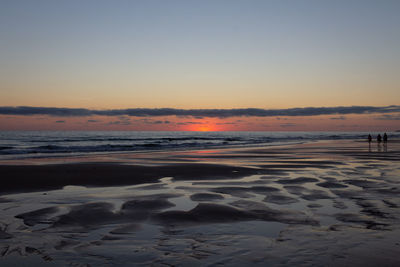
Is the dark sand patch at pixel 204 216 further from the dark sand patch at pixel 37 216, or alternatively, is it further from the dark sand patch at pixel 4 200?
the dark sand patch at pixel 4 200

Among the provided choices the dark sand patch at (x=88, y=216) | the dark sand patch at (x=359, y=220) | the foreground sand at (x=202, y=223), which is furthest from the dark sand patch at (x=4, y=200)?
the dark sand patch at (x=359, y=220)

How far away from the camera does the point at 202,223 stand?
19.2 ft

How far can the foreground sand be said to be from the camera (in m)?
4.19

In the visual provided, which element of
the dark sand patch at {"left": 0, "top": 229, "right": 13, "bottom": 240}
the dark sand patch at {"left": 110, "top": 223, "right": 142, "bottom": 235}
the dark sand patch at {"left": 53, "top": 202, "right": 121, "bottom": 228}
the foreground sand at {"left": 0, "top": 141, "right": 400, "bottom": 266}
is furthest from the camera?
the dark sand patch at {"left": 53, "top": 202, "right": 121, "bottom": 228}

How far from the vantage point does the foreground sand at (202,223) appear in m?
4.19

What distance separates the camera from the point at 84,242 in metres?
Result: 4.77

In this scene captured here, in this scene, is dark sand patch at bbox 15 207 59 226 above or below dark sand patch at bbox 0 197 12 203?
above

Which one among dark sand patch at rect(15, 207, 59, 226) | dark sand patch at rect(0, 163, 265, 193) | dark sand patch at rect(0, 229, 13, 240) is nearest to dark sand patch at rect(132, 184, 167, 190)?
dark sand patch at rect(0, 163, 265, 193)

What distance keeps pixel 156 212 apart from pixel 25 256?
280cm

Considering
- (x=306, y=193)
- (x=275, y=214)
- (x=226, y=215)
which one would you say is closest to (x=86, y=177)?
(x=226, y=215)

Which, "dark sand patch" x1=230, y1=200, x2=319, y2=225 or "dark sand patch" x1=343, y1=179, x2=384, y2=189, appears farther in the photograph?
"dark sand patch" x1=343, y1=179, x2=384, y2=189

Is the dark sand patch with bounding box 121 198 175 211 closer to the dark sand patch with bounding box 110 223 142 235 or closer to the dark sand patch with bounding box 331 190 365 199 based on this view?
the dark sand patch with bounding box 110 223 142 235

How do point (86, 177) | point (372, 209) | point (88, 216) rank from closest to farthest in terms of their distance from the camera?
point (88, 216) → point (372, 209) → point (86, 177)

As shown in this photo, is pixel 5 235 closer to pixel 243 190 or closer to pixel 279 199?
pixel 279 199
